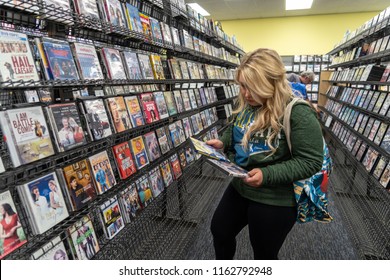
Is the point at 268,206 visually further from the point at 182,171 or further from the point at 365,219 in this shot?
the point at 365,219

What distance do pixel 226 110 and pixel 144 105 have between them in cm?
253

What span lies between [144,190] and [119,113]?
0.64 meters

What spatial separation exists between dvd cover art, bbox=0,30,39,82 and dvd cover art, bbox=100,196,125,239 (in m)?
0.83

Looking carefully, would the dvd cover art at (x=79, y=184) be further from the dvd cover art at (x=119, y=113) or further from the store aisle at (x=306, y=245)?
the store aisle at (x=306, y=245)

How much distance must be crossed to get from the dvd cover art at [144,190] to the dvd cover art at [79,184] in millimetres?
513

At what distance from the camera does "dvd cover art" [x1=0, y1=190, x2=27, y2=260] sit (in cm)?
107

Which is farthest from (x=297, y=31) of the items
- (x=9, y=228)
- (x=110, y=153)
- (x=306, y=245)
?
(x=9, y=228)

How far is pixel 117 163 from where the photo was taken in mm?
1788

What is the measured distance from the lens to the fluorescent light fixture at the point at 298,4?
25.2 feet

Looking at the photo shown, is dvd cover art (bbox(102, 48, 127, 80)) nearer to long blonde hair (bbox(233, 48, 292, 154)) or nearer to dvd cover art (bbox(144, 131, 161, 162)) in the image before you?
dvd cover art (bbox(144, 131, 161, 162))

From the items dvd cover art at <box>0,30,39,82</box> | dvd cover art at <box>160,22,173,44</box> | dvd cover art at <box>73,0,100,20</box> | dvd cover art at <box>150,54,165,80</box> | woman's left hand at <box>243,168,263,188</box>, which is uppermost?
dvd cover art at <box>73,0,100,20</box>

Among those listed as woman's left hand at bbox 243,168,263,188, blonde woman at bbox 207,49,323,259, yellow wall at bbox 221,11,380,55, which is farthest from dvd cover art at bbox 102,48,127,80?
yellow wall at bbox 221,11,380,55

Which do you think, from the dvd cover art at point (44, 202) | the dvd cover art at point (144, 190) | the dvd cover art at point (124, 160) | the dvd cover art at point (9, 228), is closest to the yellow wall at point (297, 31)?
the dvd cover art at point (144, 190)
